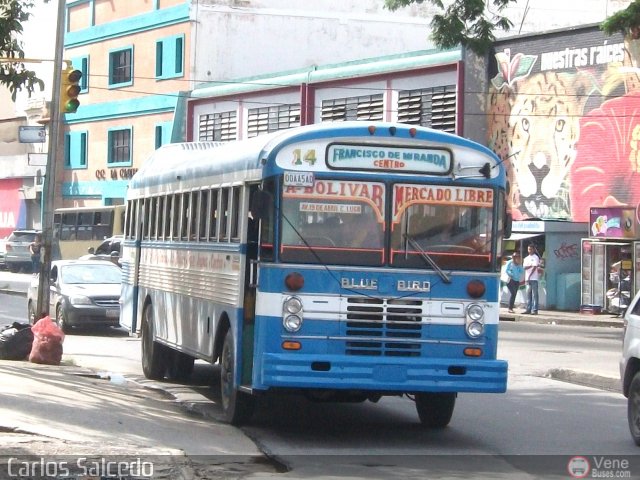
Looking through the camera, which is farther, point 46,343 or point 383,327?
point 46,343

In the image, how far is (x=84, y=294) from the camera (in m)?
25.3

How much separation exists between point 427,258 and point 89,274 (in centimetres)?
1574

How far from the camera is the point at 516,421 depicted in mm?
13836

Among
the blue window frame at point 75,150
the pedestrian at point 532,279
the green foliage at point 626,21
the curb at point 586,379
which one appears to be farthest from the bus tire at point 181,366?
the blue window frame at point 75,150

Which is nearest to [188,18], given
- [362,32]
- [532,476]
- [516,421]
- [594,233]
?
[362,32]

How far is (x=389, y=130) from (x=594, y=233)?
22.3m

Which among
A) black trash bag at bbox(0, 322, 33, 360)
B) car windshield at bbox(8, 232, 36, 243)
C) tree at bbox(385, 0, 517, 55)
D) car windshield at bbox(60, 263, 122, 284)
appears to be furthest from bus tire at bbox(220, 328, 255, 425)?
car windshield at bbox(8, 232, 36, 243)

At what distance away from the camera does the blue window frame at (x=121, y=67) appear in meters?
57.5

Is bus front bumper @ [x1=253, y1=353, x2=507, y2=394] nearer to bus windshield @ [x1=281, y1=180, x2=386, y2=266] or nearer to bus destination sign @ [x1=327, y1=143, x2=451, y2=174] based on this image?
bus windshield @ [x1=281, y1=180, x2=386, y2=266]

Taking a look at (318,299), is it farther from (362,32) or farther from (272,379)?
(362,32)

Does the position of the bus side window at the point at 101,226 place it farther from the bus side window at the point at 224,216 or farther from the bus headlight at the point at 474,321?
the bus headlight at the point at 474,321

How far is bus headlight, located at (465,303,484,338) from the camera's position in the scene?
12.0 metres

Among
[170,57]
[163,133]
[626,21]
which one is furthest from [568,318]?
[170,57]

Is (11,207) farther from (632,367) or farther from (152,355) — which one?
(632,367)
